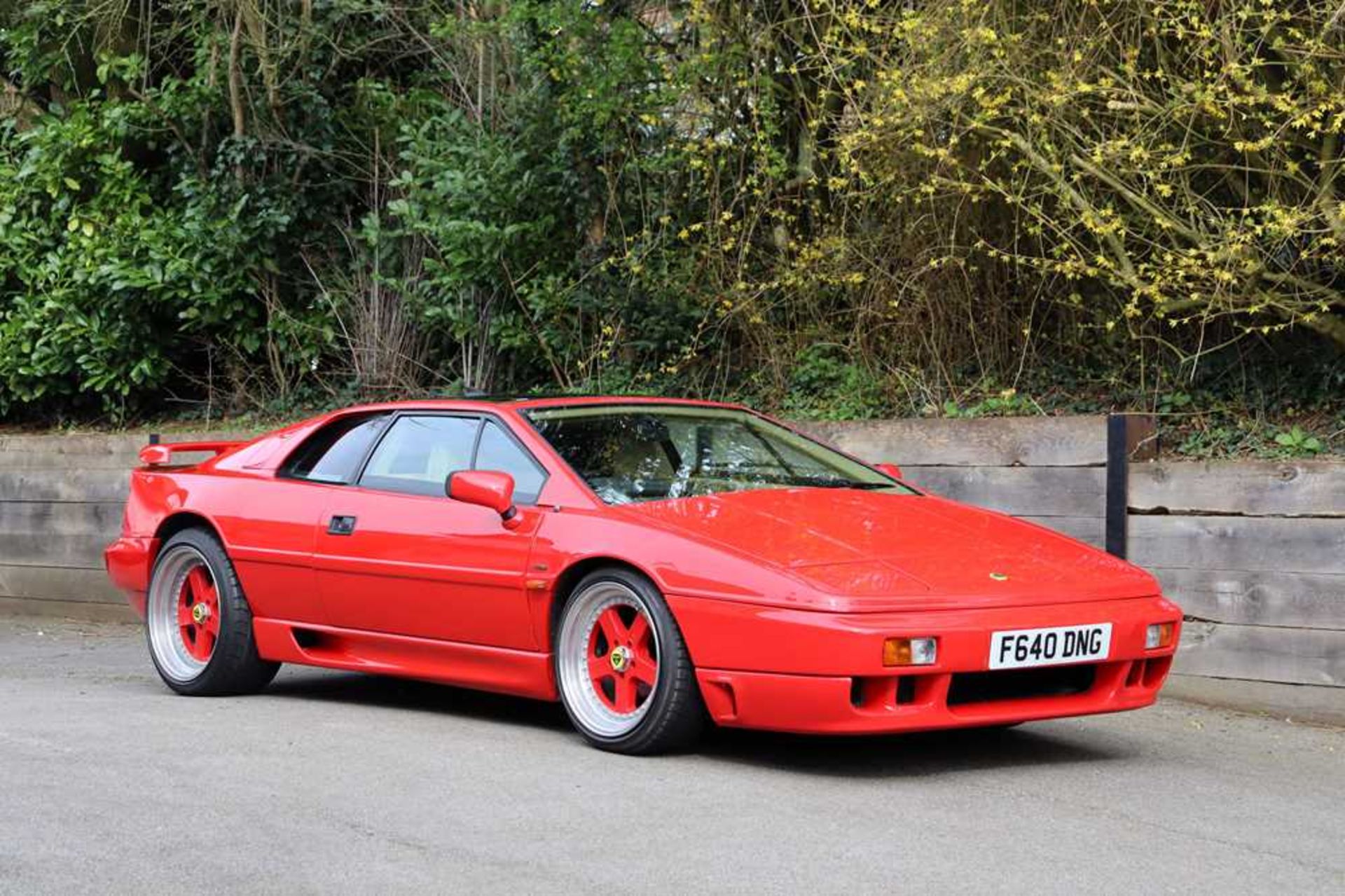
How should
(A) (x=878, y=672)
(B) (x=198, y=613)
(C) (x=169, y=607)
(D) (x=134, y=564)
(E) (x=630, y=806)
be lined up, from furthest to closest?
(D) (x=134, y=564) → (C) (x=169, y=607) → (B) (x=198, y=613) → (A) (x=878, y=672) → (E) (x=630, y=806)

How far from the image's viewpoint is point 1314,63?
8.45 meters

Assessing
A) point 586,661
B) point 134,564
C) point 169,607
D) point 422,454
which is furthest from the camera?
point 134,564

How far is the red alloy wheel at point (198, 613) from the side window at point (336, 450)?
2.15ft

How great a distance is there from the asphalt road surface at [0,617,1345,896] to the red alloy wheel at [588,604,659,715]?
0.23 metres

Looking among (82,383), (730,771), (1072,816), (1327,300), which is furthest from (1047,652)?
(82,383)

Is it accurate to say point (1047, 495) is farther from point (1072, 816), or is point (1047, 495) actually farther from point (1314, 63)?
point (1072, 816)

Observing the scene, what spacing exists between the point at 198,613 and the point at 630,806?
11.1 feet

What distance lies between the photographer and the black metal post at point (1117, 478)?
8359mm

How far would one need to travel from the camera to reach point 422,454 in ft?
24.8

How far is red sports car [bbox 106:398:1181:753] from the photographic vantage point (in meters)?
5.91

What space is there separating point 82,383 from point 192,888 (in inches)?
402

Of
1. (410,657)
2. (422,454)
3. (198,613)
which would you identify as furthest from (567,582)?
(198,613)

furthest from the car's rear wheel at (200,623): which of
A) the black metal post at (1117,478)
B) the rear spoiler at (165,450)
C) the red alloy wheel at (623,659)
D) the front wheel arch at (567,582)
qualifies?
the black metal post at (1117,478)

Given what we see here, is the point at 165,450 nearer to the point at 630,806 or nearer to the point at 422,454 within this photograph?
the point at 422,454
